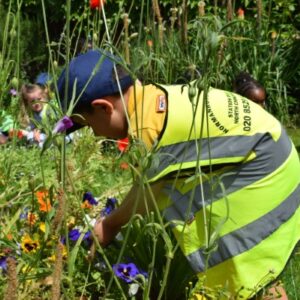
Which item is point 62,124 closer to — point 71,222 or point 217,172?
point 217,172

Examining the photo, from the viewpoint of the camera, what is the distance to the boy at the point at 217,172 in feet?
6.60

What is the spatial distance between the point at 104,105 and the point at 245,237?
1.86 ft

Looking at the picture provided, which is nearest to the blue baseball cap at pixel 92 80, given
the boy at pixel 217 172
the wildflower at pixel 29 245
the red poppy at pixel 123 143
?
the boy at pixel 217 172

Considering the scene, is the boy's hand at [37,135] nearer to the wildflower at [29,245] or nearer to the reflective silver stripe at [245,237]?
the wildflower at [29,245]

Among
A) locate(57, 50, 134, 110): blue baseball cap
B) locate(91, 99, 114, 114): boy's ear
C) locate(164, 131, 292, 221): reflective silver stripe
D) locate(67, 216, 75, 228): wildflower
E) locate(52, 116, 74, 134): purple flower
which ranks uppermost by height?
locate(52, 116, 74, 134): purple flower

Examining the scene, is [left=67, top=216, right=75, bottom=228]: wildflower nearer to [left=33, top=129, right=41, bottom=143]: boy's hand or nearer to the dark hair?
[left=33, top=129, right=41, bottom=143]: boy's hand

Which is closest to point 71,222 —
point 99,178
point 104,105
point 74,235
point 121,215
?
point 74,235

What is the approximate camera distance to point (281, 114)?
4961mm

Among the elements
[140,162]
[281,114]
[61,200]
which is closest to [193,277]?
[140,162]

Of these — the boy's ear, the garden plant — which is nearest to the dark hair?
the garden plant

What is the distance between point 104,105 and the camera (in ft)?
6.59

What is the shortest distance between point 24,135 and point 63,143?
2.93 m

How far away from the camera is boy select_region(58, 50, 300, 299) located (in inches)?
79.2

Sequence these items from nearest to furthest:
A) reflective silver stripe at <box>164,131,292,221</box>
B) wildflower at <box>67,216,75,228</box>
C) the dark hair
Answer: reflective silver stripe at <box>164,131,292,221</box> → wildflower at <box>67,216,75,228</box> → the dark hair
